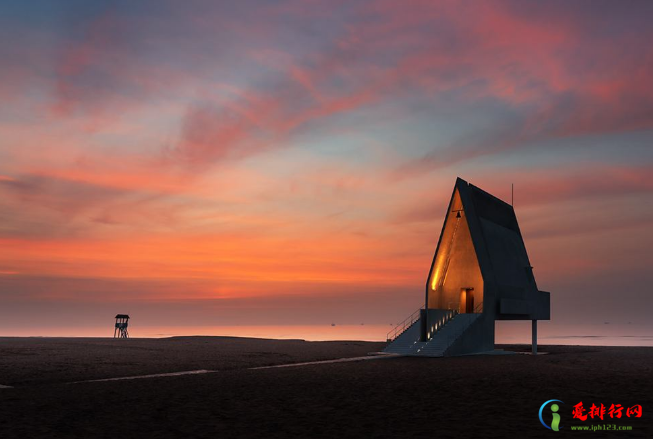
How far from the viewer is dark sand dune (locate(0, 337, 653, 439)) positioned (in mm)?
13047

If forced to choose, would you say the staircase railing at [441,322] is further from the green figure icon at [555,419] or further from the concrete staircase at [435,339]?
the green figure icon at [555,419]

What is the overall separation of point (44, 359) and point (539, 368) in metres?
22.7

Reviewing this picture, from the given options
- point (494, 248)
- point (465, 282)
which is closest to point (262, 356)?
point (465, 282)

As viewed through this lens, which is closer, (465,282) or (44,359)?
(44,359)

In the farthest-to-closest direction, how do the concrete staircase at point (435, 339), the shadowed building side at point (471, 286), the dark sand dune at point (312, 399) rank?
1. the shadowed building side at point (471, 286)
2. the concrete staircase at point (435, 339)
3. the dark sand dune at point (312, 399)

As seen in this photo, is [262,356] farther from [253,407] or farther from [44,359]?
[253,407]

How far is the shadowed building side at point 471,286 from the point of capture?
120 feet

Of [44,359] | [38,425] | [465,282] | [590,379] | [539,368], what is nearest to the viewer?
[38,425]

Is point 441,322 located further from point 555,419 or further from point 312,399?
point 555,419

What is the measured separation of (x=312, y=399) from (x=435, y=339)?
19.9m

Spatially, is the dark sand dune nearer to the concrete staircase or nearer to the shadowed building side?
the concrete staircase

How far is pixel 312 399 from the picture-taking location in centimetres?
1742

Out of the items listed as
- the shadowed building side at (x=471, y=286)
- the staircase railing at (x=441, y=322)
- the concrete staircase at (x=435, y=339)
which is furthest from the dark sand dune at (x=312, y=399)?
the staircase railing at (x=441, y=322)

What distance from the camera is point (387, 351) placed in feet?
118
